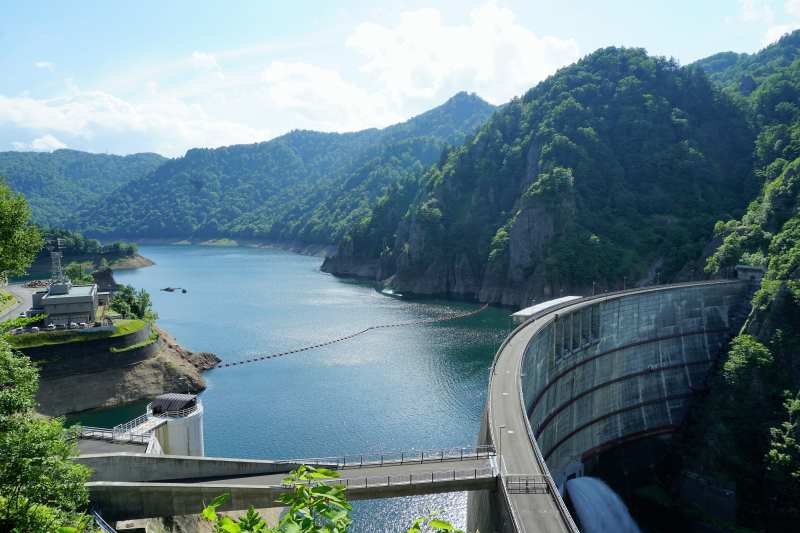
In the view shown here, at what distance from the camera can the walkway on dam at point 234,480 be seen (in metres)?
31.4

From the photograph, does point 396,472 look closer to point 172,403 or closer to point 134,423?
point 172,403

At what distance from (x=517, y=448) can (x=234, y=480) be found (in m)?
16.4

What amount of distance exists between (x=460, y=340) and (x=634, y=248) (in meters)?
46.5

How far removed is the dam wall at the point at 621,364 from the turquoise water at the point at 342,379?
397 inches

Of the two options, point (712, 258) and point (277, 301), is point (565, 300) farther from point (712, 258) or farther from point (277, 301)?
point (277, 301)

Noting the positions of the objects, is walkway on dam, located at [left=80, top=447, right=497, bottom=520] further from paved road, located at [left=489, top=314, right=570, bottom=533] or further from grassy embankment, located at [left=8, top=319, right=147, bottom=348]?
grassy embankment, located at [left=8, top=319, right=147, bottom=348]

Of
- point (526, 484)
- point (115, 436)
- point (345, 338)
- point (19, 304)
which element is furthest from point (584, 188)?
point (115, 436)

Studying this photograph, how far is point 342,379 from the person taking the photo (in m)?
81.0

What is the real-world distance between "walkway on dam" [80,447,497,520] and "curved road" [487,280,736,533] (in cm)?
149

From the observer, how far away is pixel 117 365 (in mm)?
69188

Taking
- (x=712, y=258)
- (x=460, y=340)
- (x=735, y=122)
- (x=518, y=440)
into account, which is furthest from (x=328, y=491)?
(x=735, y=122)

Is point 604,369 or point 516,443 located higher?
point 516,443

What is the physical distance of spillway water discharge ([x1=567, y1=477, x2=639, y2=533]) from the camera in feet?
157

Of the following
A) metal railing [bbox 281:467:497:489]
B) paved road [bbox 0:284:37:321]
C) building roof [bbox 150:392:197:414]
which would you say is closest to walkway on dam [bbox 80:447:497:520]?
metal railing [bbox 281:467:497:489]
